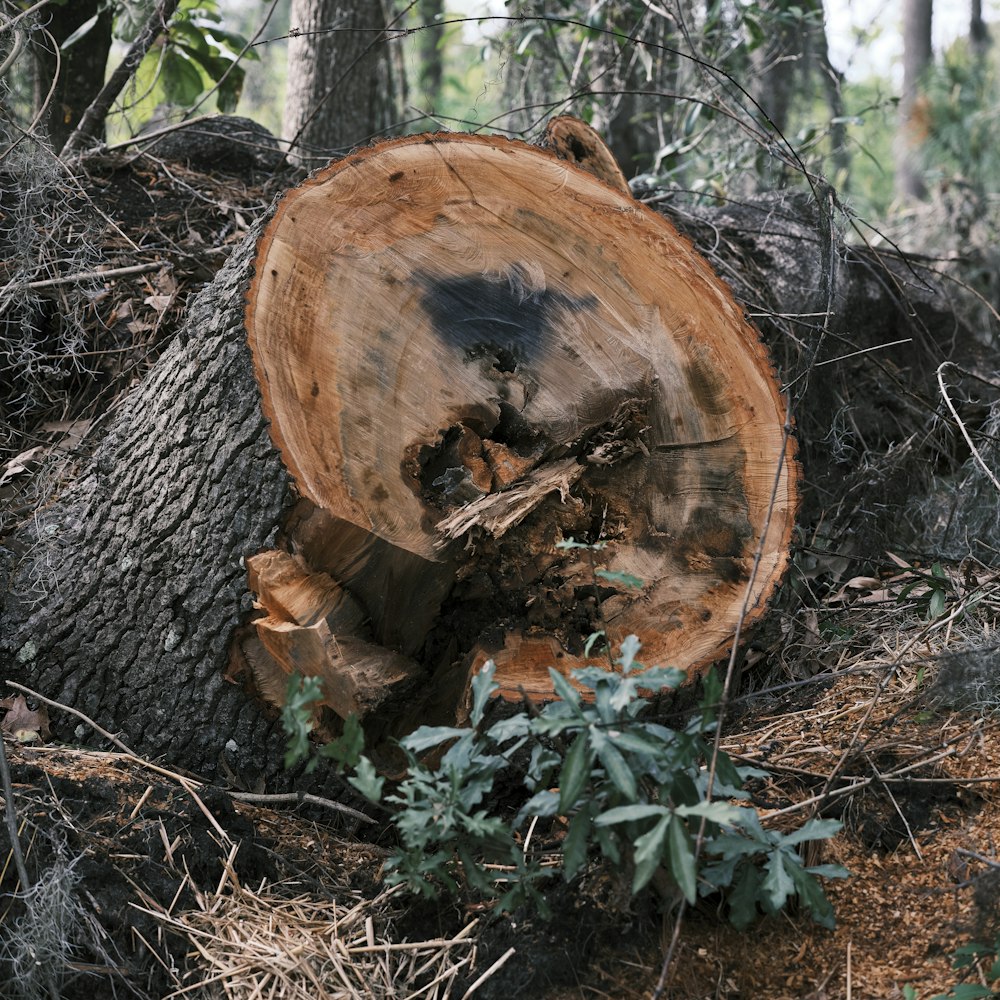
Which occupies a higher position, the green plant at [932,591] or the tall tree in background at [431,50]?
the tall tree in background at [431,50]

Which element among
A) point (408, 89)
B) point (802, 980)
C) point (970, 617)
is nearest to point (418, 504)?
point (802, 980)

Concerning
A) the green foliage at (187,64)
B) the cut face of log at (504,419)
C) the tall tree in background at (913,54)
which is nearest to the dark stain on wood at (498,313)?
the cut face of log at (504,419)

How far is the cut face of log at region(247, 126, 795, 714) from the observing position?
6.81ft

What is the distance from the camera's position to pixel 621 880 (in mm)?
1617

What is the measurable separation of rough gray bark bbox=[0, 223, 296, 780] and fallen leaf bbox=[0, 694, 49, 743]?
0.05 m

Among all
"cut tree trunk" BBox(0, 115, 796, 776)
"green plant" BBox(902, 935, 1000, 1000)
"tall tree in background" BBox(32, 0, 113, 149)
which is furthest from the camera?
"tall tree in background" BBox(32, 0, 113, 149)

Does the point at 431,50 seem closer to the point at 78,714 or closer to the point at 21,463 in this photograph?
the point at 21,463

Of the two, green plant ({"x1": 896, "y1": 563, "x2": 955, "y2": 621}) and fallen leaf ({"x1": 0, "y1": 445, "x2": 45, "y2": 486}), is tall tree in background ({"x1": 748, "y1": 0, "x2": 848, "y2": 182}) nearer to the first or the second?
green plant ({"x1": 896, "y1": 563, "x2": 955, "y2": 621})

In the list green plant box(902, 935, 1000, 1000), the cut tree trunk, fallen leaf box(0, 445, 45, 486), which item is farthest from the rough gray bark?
green plant box(902, 935, 1000, 1000)

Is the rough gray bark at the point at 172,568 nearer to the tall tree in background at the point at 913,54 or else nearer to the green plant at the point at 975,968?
the green plant at the point at 975,968

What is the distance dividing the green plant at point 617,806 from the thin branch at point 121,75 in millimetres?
2798

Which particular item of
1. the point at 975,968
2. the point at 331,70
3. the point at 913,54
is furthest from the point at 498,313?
the point at 913,54

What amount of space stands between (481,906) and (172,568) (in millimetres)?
957

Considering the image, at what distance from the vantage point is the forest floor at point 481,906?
162 cm
